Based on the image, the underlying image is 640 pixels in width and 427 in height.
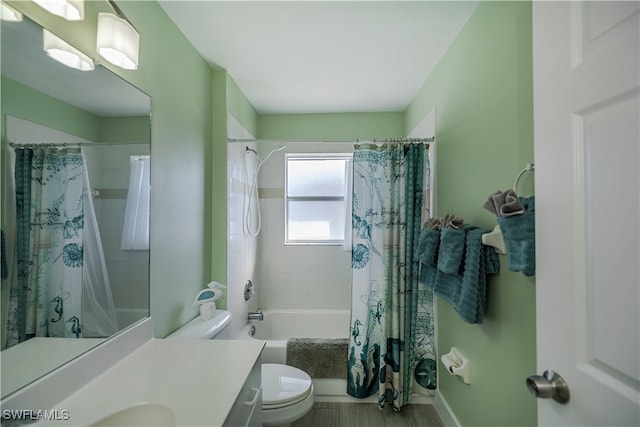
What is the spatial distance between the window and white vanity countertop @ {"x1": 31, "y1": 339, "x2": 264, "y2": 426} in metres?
2.04

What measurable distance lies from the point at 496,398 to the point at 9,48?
7.10 feet

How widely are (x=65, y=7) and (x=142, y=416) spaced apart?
1257mm

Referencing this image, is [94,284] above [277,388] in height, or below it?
above

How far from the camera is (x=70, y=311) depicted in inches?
37.5

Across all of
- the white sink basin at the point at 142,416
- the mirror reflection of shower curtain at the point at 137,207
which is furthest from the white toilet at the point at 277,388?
the white sink basin at the point at 142,416

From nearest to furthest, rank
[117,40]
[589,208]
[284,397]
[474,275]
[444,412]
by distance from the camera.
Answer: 1. [589,208]
2. [117,40]
3. [474,275]
4. [284,397]
5. [444,412]

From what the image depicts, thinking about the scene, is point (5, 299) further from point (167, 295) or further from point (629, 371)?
point (629, 371)

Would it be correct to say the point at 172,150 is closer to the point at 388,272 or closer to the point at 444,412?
the point at 388,272

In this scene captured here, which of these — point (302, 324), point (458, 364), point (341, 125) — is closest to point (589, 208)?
point (458, 364)

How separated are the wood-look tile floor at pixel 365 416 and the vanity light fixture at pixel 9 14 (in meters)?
2.30

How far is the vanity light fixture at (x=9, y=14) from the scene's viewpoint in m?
0.73

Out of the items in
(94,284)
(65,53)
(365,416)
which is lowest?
(365,416)

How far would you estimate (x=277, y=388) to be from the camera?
61.2 inches

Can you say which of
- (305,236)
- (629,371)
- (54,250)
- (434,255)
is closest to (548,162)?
(629,371)
